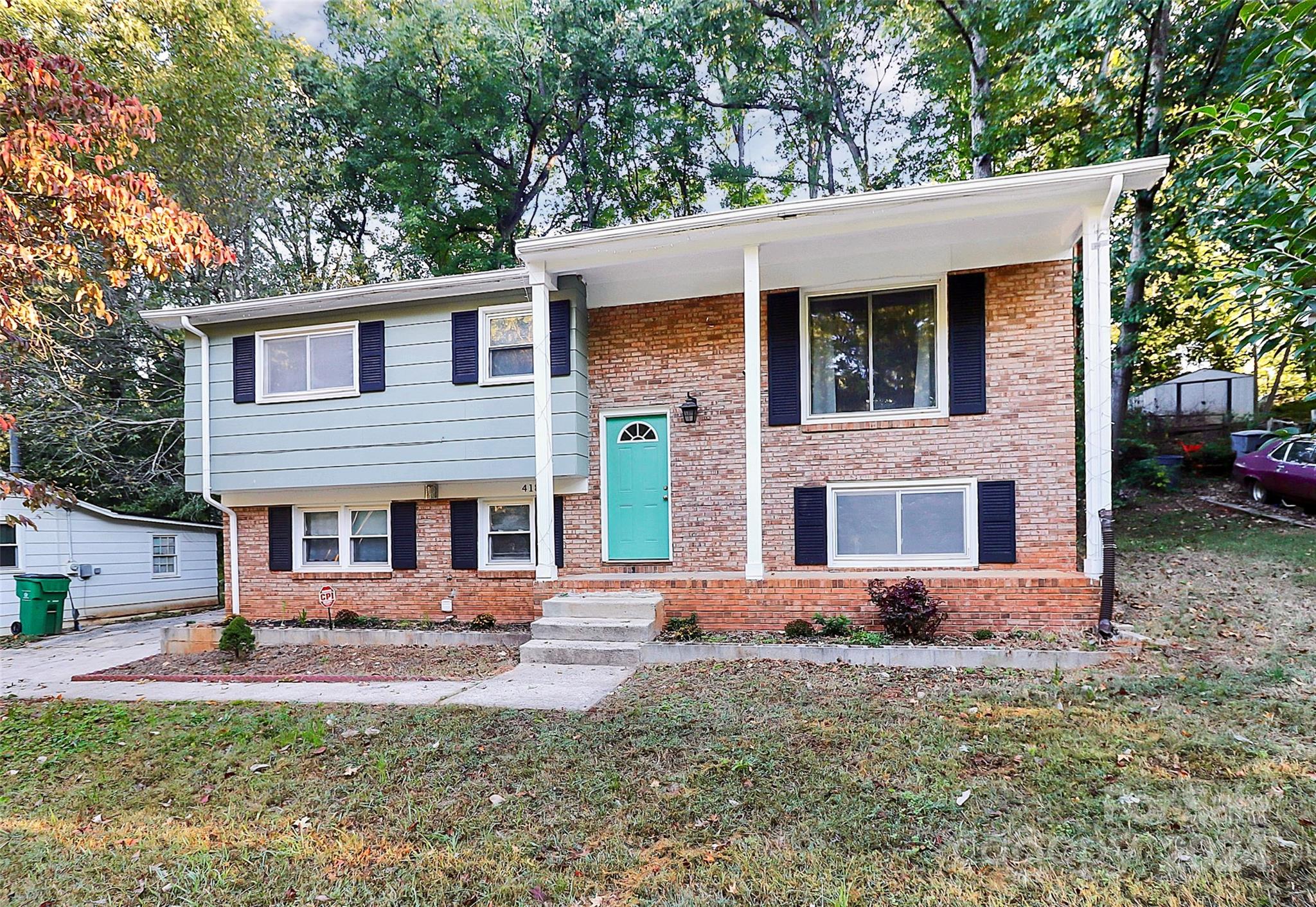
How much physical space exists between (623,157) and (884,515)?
38.2ft

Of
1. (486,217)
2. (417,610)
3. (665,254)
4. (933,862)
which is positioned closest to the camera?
(933,862)

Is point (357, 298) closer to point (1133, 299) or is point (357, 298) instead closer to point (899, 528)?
point (899, 528)

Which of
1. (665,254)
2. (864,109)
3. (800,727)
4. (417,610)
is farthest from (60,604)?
(864,109)

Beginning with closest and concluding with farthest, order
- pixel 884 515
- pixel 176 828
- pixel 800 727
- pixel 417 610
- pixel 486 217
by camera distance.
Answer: pixel 176 828 → pixel 800 727 → pixel 884 515 → pixel 417 610 → pixel 486 217

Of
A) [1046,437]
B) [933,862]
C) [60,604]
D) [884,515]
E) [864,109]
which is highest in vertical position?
[864,109]

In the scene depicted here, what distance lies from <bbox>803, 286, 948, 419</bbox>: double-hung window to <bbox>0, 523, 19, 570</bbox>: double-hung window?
13.5m

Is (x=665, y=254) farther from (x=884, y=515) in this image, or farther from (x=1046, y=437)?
(x=1046, y=437)

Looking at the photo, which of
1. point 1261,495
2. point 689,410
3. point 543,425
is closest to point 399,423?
point 543,425

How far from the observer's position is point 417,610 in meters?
8.84

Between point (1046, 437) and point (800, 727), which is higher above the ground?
point (1046, 437)

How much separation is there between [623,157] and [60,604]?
14293 millimetres

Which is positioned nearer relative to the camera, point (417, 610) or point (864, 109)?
point (417, 610)

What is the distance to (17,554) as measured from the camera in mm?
11305

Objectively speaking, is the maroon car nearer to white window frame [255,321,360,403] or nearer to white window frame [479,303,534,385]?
white window frame [479,303,534,385]
